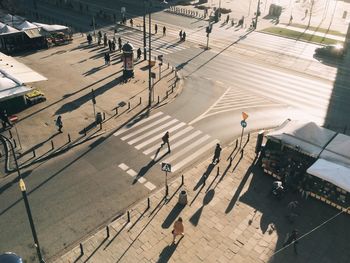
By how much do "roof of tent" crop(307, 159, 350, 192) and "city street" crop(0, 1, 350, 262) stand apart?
7.92 meters

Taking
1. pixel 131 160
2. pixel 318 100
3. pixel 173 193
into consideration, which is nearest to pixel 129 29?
pixel 318 100

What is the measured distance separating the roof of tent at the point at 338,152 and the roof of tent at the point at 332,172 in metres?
0.66

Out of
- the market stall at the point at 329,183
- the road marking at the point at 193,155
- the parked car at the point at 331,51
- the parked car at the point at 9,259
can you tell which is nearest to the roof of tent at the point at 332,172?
the market stall at the point at 329,183

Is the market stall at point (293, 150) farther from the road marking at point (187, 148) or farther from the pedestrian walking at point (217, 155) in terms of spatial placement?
the road marking at point (187, 148)

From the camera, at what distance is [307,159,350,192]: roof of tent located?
19.5 m

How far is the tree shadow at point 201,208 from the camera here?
19844 millimetres

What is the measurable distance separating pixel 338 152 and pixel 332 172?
2237mm

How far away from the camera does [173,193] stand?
71.7 feet

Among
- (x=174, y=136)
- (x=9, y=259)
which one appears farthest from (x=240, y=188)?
(x=9, y=259)

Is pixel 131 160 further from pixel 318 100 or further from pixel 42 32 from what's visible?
pixel 42 32

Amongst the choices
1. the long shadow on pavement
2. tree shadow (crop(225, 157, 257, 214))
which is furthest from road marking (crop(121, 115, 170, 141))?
the long shadow on pavement

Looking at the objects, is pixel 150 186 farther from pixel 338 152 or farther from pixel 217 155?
pixel 338 152

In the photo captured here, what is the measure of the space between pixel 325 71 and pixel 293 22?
2769 centimetres

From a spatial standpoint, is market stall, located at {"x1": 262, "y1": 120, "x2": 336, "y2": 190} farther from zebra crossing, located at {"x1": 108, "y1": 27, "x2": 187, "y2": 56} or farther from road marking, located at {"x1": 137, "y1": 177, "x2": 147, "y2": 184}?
zebra crossing, located at {"x1": 108, "y1": 27, "x2": 187, "y2": 56}
